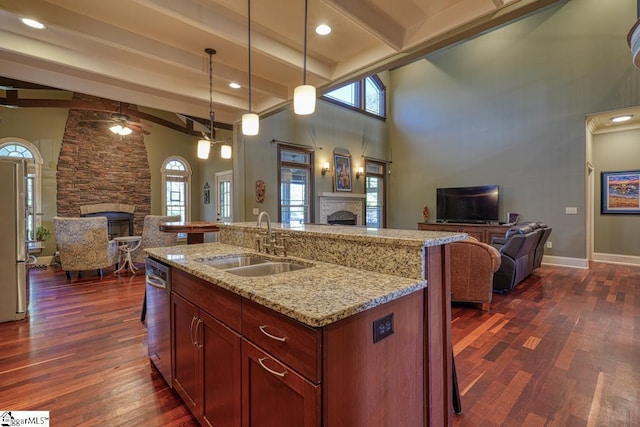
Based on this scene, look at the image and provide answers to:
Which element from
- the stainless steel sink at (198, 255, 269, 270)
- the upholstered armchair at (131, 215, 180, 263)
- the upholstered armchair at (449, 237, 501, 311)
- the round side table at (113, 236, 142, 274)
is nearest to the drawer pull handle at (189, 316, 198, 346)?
the stainless steel sink at (198, 255, 269, 270)

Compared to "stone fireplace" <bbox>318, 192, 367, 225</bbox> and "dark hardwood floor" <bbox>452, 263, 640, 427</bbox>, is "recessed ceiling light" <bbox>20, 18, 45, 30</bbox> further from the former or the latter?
"stone fireplace" <bbox>318, 192, 367, 225</bbox>

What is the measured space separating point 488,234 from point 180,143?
810 centimetres

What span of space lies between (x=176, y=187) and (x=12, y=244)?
522 centimetres

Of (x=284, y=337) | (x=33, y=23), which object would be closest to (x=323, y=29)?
(x=33, y=23)

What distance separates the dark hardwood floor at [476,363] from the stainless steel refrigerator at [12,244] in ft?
0.70

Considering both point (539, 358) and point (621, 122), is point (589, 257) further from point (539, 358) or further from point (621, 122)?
point (539, 358)

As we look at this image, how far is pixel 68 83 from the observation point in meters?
4.24

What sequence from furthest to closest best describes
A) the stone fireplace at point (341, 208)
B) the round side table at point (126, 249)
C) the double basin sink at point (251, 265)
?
the stone fireplace at point (341, 208), the round side table at point (126, 249), the double basin sink at point (251, 265)

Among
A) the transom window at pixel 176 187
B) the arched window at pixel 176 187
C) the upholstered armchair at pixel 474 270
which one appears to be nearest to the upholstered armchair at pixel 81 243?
the transom window at pixel 176 187

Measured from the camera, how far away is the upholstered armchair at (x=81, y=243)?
189 inches

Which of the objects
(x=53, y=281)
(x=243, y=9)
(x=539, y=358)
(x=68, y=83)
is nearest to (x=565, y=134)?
(x=539, y=358)

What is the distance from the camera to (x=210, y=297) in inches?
59.6

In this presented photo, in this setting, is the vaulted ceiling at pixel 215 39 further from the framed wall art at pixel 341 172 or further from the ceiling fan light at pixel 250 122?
the framed wall art at pixel 341 172

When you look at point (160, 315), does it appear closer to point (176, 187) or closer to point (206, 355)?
point (206, 355)
